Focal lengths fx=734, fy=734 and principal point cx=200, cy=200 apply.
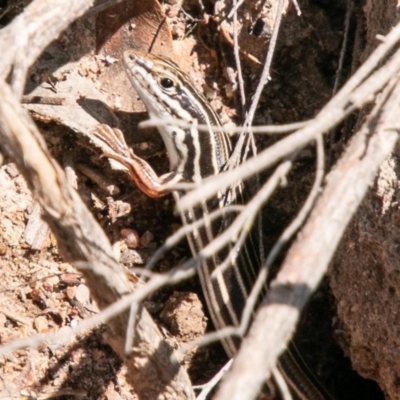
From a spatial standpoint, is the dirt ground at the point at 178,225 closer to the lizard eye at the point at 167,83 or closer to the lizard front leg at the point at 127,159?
the lizard front leg at the point at 127,159

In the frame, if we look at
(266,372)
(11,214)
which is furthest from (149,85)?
(266,372)

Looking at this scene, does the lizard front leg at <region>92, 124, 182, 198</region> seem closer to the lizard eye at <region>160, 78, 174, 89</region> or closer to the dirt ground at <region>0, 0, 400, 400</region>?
the dirt ground at <region>0, 0, 400, 400</region>

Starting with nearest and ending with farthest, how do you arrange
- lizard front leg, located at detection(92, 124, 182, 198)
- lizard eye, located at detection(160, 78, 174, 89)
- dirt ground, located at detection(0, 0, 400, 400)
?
dirt ground, located at detection(0, 0, 400, 400)
lizard front leg, located at detection(92, 124, 182, 198)
lizard eye, located at detection(160, 78, 174, 89)

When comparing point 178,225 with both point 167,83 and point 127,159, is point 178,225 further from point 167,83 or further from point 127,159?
point 167,83

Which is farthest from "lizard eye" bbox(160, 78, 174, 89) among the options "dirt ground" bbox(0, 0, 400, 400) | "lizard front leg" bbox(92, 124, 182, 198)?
"lizard front leg" bbox(92, 124, 182, 198)

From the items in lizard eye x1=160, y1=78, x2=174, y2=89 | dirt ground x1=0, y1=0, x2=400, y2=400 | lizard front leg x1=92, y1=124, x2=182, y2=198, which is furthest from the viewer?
lizard eye x1=160, y1=78, x2=174, y2=89

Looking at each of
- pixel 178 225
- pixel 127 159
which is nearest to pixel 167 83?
pixel 127 159
